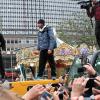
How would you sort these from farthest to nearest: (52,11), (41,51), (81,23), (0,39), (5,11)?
(52,11) < (5,11) < (81,23) < (41,51) < (0,39)

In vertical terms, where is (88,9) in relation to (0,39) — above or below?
above

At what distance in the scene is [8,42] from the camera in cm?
10462

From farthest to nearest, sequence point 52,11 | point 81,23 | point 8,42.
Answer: point 8,42 < point 52,11 < point 81,23

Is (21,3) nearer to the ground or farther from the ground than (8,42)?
farther from the ground

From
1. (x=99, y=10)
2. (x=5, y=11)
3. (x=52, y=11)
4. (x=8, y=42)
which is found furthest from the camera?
(x=8, y=42)

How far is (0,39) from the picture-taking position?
31.4 feet

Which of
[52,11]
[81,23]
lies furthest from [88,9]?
[52,11]

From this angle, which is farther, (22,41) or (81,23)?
(22,41)

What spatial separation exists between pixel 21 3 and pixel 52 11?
21.1 ft

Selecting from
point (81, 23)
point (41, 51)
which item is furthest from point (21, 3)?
point (41, 51)

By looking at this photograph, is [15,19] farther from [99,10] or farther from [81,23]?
[99,10]

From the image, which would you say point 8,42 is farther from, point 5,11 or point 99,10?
point 99,10

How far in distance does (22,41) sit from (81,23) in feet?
143

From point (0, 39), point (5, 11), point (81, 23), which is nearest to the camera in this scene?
point (0, 39)
